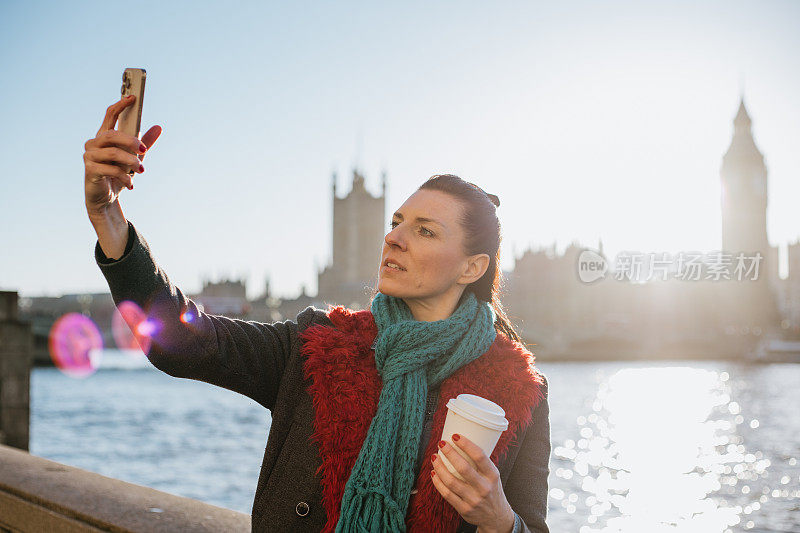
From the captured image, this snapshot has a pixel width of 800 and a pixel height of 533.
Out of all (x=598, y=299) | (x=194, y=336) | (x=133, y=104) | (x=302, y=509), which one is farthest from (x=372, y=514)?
(x=598, y=299)


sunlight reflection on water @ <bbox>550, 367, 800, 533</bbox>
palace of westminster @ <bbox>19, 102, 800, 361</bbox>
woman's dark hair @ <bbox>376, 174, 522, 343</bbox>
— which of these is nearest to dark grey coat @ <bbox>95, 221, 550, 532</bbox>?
woman's dark hair @ <bbox>376, 174, 522, 343</bbox>

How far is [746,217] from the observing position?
6381 centimetres

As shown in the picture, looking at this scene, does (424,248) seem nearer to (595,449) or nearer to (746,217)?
(595,449)

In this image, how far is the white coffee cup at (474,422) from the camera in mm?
983

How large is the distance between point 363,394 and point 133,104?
562mm

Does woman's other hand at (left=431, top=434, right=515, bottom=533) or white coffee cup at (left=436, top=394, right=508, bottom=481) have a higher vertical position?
white coffee cup at (left=436, top=394, right=508, bottom=481)

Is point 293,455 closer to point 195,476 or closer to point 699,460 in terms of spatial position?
point 195,476

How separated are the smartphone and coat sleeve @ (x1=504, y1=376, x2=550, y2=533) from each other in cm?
77

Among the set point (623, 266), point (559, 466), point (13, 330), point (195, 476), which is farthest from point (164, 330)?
point (559, 466)

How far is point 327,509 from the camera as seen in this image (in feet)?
3.88

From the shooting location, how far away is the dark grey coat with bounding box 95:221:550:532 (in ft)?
3.52

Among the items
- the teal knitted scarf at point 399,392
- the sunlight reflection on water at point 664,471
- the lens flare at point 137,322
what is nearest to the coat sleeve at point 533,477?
the teal knitted scarf at point 399,392

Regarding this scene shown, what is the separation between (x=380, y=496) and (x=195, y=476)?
1002cm

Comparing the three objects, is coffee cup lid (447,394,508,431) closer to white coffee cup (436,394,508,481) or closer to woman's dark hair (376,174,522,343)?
white coffee cup (436,394,508,481)
